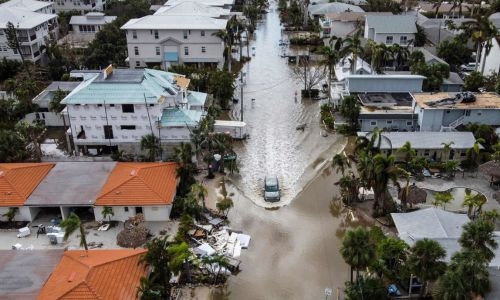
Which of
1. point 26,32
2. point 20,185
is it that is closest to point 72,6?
point 26,32

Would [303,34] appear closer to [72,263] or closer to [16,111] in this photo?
[16,111]

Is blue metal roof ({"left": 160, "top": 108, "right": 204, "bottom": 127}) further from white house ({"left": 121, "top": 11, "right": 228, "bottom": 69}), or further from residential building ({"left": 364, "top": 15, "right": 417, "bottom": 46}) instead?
residential building ({"left": 364, "top": 15, "right": 417, "bottom": 46})

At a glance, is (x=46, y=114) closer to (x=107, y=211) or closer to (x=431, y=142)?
(x=107, y=211)

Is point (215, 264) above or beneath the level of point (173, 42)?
beneath

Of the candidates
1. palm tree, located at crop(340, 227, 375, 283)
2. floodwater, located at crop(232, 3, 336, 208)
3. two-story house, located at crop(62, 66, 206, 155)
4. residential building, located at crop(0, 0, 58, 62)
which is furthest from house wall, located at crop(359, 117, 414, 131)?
residential building, located at crop(0, 0, 58, 62)

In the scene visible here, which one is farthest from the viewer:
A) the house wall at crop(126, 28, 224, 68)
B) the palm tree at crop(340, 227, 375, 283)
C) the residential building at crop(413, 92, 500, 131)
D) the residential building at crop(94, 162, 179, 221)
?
the house wall at crop(126, 28, 224, 68)

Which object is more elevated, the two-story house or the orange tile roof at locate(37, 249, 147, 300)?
the two-story house
